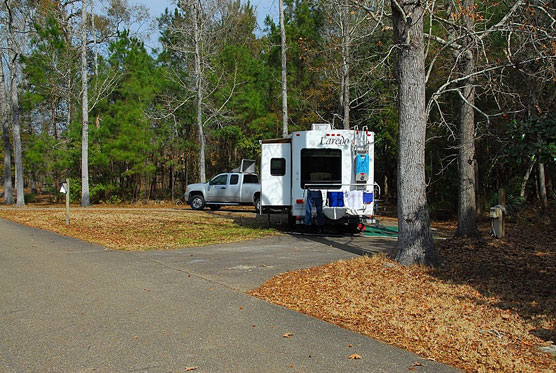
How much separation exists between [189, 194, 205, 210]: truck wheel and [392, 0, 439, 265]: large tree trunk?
1723cm

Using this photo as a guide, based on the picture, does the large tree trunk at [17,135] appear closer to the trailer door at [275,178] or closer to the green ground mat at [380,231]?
the trailer door at [275,178]

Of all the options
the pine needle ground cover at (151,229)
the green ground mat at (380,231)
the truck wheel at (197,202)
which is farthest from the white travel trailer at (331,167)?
the truck wheel at (197,202)

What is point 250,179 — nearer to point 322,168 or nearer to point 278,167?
point 278,167

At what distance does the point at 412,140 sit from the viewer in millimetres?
8953

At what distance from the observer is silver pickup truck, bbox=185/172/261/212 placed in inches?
955

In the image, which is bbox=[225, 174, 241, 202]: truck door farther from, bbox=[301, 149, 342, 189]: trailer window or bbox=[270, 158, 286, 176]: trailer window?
bbox=[301, 149, 342, 189]: trailer window

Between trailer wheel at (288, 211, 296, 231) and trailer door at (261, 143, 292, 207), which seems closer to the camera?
trailer door at (261, 143, 292, 207)

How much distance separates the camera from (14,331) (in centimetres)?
540

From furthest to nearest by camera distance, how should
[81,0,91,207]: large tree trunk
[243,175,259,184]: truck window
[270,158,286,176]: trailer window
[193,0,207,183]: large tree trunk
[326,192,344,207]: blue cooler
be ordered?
[193,0,207,183]: large tree trunk, [81,0,91,207]: large tree trunk, [243,175,259,184]: truck window, [270,158,286,176]: trailer window, [326,192,344,207]: blue cooler

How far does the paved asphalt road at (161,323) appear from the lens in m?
4.54

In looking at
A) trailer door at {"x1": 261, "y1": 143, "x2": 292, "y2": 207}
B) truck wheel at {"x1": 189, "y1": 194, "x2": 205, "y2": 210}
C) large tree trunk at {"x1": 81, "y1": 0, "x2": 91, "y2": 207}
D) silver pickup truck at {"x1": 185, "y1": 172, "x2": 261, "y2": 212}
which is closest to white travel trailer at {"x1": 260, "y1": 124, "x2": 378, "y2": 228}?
trailer door at {"x1": 261, "y1": 143, "x2": 292, "y2": 207}

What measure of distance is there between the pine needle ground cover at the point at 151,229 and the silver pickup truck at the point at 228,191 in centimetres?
420

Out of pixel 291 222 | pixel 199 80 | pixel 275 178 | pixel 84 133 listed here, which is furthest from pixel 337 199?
pixel 84 133

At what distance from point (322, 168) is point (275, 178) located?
4.94ft
